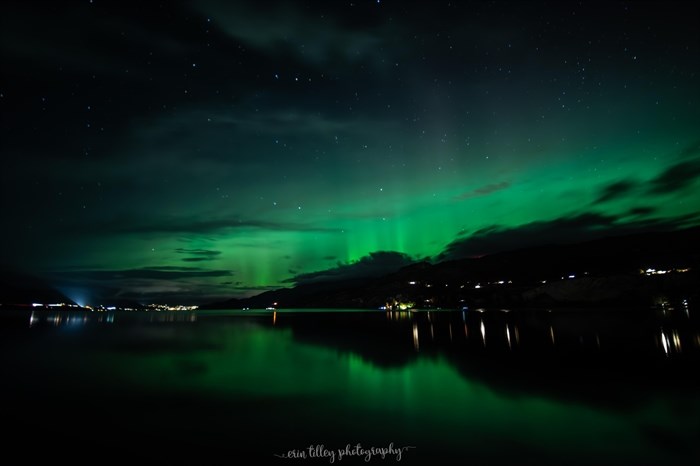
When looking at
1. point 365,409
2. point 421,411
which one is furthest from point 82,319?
point 421,411

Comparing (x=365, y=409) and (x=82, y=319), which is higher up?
(x=82, y=319)

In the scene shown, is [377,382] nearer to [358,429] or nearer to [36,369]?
[358,429]

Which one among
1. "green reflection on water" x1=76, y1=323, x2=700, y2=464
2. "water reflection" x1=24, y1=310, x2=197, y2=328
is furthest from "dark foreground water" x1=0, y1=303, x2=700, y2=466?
"water reflection" x1=24, y1=310, x2=197, y2=328

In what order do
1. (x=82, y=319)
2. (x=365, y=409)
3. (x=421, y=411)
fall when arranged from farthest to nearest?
(x=82, y=319)
(x=365, y=409)
(x=421, y=411)

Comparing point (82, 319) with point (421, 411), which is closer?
point (421, 411)

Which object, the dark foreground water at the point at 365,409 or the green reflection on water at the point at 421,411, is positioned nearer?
the dark foreground water at the point at 365,409

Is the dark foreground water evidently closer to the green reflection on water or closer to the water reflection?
the green reflection on water

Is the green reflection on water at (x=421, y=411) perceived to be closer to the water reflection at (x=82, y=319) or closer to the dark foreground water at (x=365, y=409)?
the dark foreground water at (x=365, y=409)

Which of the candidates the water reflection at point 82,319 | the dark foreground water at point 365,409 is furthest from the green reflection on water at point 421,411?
the water reflection at point 82,319

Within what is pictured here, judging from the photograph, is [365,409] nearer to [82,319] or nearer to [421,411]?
[421,411]

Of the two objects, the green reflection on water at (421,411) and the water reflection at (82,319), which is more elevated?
the water reflection at (82,319)

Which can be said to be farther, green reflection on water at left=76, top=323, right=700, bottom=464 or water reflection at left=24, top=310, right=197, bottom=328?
water reflection at left=24, top=310, right=197, bottom=328

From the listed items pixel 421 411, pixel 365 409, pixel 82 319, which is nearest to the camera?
pixel 421 411

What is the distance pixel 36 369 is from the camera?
1770 centimetres
